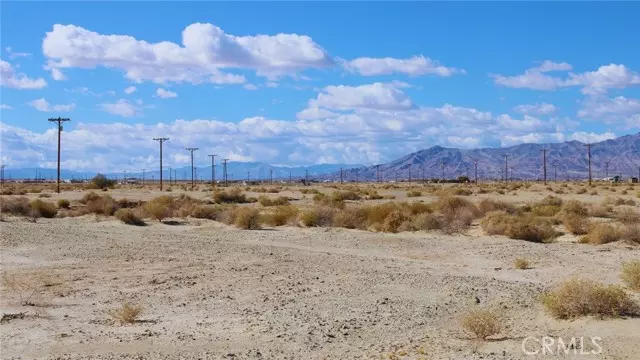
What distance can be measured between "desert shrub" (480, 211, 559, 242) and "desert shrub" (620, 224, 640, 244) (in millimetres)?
2850

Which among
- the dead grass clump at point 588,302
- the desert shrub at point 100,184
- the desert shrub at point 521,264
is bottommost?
the desert shrub at point 521,264

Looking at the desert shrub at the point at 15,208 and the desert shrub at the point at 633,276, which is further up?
the desert shrub at the point at 15,208

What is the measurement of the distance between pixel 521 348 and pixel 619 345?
1.46 m

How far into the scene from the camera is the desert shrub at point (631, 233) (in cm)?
2614

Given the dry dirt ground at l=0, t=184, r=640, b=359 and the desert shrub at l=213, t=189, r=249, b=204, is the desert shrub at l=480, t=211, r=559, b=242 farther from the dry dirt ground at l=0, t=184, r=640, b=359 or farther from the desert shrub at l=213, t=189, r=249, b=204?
the desert shrub at l=213, t=189, r=249, b=204

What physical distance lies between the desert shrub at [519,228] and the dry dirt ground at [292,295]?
60 cm

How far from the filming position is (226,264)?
22.3 m

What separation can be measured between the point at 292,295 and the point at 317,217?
19646 mm

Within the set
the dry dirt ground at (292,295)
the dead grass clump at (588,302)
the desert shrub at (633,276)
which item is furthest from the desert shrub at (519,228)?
the dead grass clump at (588,302)

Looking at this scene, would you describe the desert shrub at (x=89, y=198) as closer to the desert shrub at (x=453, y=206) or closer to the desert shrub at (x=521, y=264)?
the desert shrub at (x=453, y=206)

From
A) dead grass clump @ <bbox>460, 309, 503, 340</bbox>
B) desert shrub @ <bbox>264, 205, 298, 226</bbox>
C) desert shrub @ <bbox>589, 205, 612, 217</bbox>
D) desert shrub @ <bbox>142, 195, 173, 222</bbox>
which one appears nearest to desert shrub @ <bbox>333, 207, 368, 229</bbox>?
desert shrub @ <bbox>264, 205, 298, 226</bbox>

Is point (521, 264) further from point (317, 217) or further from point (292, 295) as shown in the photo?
point (317, 217)

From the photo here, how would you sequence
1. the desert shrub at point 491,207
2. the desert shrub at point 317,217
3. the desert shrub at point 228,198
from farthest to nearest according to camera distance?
the desert shrub at point 228,198
the desert shrub at point 491,207
the desert shrub at point 317,217

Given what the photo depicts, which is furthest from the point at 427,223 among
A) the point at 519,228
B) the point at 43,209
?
the point at 43,209
